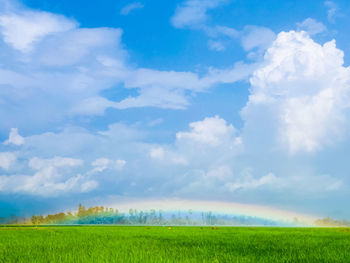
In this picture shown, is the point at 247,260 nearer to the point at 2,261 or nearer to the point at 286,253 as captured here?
the point at 286,253

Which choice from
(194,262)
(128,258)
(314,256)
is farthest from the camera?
(314,256)

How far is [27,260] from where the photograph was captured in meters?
6.02

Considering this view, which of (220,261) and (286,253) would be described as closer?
(220,261)

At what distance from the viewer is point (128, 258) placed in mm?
5875

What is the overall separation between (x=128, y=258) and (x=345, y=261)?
156 inches

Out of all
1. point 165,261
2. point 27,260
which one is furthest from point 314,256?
point 27,260

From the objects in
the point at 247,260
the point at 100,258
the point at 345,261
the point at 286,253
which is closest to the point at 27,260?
the point at 100,258

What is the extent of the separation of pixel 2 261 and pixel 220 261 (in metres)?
4.02

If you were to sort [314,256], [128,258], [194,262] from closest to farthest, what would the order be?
[194,262] → [128,258] → [314,256]

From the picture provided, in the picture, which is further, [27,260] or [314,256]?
[314,256]

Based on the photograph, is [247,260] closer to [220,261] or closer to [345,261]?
[220,261]

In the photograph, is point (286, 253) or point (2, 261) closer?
point (2, 261)

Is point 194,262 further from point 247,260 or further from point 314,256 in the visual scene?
point 314,256

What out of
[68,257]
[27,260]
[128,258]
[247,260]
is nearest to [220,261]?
[247,260]
